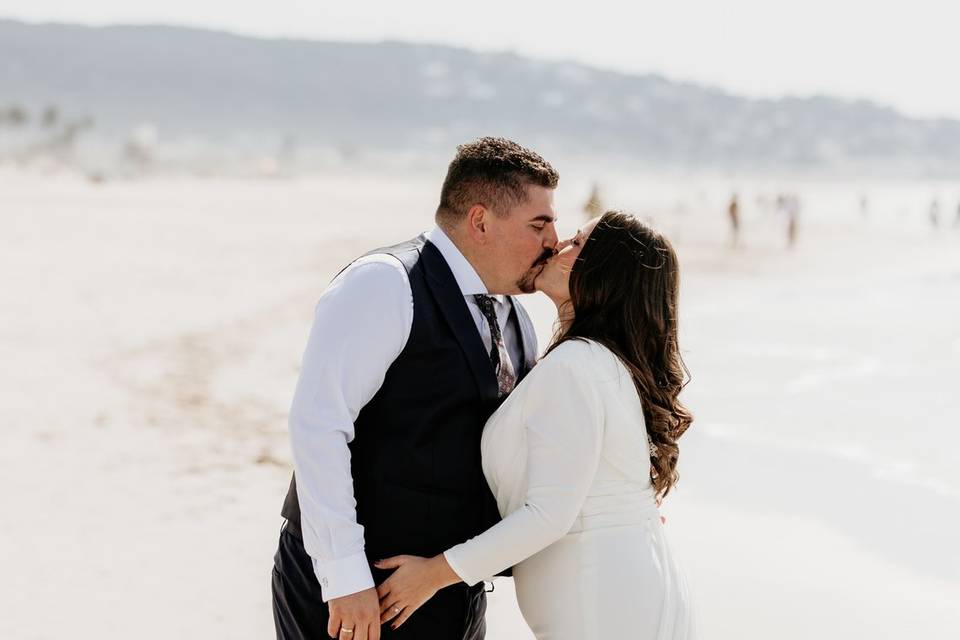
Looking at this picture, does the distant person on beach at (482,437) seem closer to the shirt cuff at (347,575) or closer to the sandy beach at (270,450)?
the shirt cuff at (347,575)

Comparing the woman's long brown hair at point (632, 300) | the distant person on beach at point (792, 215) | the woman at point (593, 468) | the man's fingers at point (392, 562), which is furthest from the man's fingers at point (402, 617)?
the distant person on beach at point (792, 215)

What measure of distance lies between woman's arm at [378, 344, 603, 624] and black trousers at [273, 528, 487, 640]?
22 centimetres

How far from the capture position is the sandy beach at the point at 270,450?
183 inches

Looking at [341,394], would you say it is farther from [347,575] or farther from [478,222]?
[478,222]

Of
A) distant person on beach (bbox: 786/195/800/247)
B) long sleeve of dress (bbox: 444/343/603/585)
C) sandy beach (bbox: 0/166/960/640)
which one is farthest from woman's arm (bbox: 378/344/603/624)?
distant person on beach (bbox: 786/195/800/247)

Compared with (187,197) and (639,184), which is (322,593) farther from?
(639,184)

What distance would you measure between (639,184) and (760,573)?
85174 mm

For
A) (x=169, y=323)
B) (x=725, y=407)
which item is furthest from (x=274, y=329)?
(x=725, y=407)

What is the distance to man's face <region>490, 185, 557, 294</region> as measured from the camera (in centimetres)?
250

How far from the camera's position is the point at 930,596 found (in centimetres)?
498

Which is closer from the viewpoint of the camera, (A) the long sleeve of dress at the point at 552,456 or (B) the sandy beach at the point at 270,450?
(A) the long sleeve of dress at the point at 552,456

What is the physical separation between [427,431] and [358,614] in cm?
48

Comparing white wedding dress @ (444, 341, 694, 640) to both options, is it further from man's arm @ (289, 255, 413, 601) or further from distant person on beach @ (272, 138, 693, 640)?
man's arm @ (289, 255, 413, 601)

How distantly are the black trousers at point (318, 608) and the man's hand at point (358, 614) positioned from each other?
8 cm
